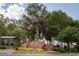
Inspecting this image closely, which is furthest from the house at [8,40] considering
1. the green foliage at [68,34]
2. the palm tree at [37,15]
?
the green foliage at [68,34]

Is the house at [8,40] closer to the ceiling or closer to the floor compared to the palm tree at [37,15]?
closer to the floor

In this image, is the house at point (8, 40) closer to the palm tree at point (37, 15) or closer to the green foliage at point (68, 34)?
the palm tree at point (37, 15)

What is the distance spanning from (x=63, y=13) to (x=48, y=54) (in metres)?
0.34

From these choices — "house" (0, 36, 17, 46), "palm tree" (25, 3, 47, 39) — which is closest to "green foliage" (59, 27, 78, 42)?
"palm tree" (25, 3, 47, 39)

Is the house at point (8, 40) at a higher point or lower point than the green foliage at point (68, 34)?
lower

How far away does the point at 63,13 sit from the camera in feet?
12.8

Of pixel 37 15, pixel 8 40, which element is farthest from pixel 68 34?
pixel 8 40

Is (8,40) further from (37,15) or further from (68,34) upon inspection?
(68,34)

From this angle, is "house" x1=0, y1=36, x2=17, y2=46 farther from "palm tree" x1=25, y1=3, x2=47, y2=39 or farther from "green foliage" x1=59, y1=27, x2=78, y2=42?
"green foliage" x1=59, y1=27, x2=78, y2=42

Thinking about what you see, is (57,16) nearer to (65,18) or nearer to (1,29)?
(65,18)

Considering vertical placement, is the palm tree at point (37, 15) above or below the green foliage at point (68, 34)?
above

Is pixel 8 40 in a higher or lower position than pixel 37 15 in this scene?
lower

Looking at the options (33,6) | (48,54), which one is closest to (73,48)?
(48,54)

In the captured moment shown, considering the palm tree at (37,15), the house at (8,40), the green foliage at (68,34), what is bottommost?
the house at (8,40)
